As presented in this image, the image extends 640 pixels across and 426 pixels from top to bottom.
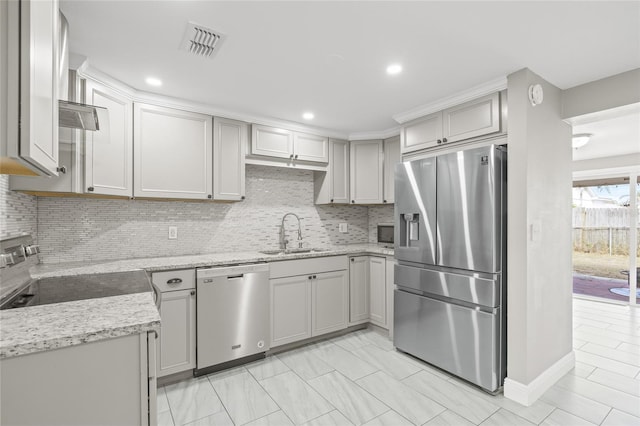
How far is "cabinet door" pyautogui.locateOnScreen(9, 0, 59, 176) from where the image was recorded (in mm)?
842

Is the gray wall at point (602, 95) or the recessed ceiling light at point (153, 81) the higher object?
the recessed ceiling light at point (153, 81)

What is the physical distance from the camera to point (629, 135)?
3820 millimetres

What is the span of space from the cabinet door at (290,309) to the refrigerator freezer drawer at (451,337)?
0.87m

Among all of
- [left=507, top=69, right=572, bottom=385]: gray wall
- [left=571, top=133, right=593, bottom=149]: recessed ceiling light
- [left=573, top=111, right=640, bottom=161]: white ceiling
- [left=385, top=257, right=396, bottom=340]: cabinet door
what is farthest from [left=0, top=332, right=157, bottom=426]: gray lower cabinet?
[left=571, top=133, right=593, bottom=149]: recessed ceiling light

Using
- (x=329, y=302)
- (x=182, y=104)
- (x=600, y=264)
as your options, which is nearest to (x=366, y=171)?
(x=329, y=302)

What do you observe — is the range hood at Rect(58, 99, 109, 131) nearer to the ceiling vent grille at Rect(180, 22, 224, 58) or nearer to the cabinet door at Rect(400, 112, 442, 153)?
the ceiling vent grille at Rect(180, 22, 224, 58)

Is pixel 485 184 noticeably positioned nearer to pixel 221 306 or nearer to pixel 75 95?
pixel 221 306

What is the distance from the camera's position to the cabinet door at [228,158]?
2.93m

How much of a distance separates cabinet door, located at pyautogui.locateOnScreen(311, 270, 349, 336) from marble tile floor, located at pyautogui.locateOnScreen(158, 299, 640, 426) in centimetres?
25

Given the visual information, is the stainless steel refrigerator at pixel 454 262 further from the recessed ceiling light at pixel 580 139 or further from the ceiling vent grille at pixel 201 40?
the recessed ceiling light at pixel 580 139

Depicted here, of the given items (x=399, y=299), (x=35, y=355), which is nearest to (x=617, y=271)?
(x=399, y=299)

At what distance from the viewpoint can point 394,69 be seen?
2195mm

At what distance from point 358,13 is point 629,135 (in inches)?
165

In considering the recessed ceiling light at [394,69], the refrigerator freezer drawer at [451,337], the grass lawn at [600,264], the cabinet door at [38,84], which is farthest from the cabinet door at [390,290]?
the grass lawn at [600,264]
